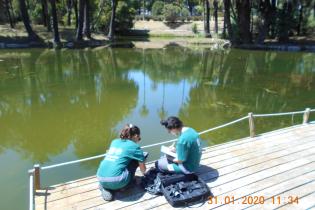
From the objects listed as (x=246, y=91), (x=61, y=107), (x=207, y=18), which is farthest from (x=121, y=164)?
(x=207, y=18)

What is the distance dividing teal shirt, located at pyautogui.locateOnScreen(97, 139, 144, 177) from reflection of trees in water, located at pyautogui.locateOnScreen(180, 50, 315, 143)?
4656 millimetres

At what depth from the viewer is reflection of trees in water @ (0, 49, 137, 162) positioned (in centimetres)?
810

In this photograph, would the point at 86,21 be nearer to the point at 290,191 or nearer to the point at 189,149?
the point at 189,149

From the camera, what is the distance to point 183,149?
4.45 meters

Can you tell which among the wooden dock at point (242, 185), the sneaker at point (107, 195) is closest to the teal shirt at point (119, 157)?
the sneaker at point (107, 195)

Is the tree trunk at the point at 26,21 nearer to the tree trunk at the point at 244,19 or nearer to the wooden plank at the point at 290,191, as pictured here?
the tree trunk at the point at 244,19

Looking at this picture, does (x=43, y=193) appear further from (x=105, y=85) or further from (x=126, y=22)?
(x=126, y=22)

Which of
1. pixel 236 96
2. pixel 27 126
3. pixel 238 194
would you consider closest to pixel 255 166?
pixel 238 194

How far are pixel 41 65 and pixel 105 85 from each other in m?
7.09

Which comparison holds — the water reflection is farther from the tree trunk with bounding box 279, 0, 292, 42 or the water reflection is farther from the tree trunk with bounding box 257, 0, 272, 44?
the tree trunk with bounding box 279, 0, 292, 42

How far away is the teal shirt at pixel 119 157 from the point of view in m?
4.25

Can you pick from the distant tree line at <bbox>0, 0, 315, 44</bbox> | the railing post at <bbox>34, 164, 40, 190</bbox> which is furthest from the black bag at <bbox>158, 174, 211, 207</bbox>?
the distant tree line at <bbox>0, 0, 315, 44</bbox>

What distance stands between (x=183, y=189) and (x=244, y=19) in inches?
1242

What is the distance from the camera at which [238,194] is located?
14.5 ft
